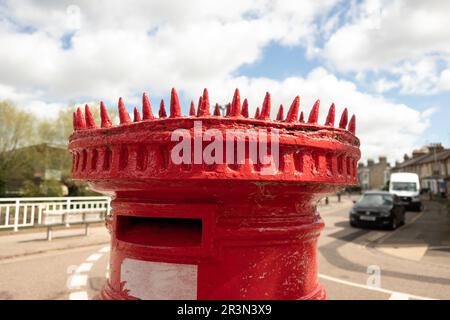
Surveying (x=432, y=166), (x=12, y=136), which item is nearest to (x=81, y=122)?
(x=12, y=136)

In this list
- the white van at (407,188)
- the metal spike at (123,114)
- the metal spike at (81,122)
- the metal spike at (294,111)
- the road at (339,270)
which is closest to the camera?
the metal spike at (294,111)

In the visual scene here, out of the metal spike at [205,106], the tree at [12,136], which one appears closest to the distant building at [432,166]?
the tree at [12,136]

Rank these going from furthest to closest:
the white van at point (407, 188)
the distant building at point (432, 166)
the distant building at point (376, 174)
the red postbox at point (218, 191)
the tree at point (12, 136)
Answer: the distant building at point (376, 174) < the distant building at point (432, 166) < the tree at point (12, 136) < the white van at point (407, 188) < the red postbox at point (218, 191)

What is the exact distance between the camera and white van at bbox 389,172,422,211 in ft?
78.8

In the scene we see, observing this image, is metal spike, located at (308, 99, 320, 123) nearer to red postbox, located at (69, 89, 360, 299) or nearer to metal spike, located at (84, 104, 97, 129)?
red postbox, located at (69, 89, 360, 299)

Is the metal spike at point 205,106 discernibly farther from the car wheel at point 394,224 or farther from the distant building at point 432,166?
the distant building at point 432,166

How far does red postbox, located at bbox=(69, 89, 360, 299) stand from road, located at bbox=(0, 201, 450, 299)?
4.03 metres

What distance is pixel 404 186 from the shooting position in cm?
2636

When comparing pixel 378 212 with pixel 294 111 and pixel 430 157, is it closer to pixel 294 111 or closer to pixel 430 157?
pixel 294 111

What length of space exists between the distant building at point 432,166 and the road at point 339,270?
115 feet

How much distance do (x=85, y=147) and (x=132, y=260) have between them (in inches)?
17.3

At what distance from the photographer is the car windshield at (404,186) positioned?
26.1m

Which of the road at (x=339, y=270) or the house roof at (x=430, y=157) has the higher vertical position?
the house roof at (x=430, y=157)
